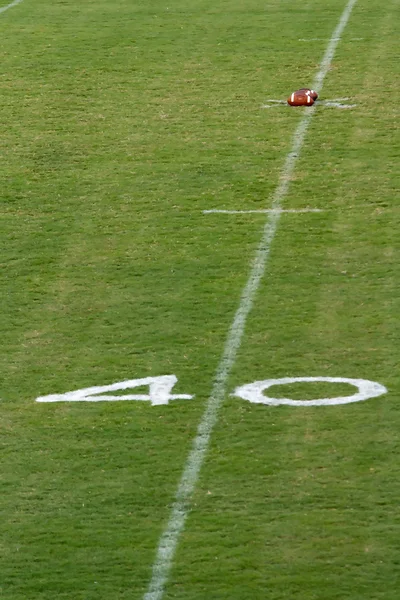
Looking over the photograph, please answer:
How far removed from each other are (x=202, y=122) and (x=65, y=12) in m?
6.34

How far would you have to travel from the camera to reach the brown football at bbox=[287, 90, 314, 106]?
1540 centimetres

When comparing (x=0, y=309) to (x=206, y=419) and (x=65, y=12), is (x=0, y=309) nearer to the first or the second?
(x=206, y=419)

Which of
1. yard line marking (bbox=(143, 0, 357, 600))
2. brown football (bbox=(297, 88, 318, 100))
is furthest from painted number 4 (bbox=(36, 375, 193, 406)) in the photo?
brown football (bbox=(297, 88, 318, 100))

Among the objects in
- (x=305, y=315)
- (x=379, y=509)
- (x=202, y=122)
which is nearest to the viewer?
(x=379, y=509)

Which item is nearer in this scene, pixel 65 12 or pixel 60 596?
pixel 60 596

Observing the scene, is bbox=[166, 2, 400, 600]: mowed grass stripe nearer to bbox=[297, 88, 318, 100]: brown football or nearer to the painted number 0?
the painted number 0

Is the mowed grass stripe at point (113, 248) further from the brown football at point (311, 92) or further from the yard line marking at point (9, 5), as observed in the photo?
the yard line marking at point (9, 5)

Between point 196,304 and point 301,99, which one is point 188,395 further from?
point 301,99

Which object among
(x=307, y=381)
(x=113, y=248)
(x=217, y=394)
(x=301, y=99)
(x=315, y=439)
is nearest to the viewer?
(x=315, y=439)

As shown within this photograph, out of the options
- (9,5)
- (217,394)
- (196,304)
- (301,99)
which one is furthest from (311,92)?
(9,5)

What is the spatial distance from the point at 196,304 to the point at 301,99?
215 inches

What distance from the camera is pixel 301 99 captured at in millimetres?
15398

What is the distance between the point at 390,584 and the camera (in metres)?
6.80

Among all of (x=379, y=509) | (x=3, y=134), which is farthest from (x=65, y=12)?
(x=379, y=509)
